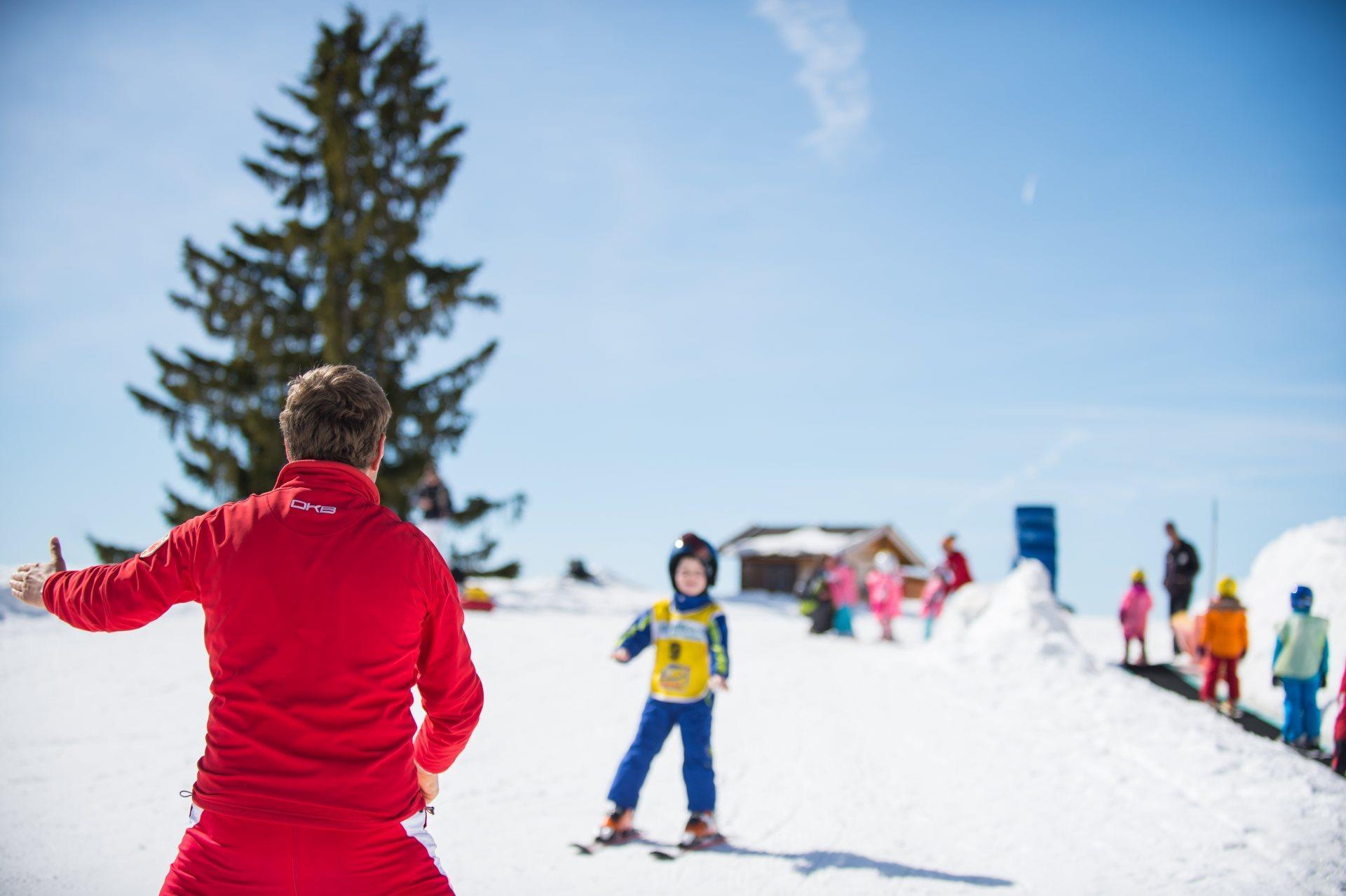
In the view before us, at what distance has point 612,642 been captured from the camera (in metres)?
12.4

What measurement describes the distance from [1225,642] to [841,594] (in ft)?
30.6

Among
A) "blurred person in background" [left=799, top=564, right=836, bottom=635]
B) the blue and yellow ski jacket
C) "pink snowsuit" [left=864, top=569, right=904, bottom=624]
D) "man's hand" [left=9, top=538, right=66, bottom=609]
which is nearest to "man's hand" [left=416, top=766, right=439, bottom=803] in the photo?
"man's hand" [left=9, top=538, right=66, bottom=609]

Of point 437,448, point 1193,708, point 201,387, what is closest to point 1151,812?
point 1193,708

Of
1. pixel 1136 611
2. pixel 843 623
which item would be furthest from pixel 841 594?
pixel 1136 611

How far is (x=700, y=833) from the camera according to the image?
5211 millimetres

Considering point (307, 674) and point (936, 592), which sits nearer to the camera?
point (307, 674)

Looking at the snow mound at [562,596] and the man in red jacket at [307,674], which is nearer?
the man in red jacket at [307,674]

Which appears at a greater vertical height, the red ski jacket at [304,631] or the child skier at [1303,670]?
the red ski jacket at [304,631]

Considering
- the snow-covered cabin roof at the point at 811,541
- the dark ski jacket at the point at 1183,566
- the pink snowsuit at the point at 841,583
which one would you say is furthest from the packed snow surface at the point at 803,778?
the snow-covered cabin roof at the point at 811,541

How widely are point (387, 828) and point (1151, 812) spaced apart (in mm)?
6024

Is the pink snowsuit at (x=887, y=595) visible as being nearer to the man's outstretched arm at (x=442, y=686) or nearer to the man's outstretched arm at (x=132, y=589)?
the man's outstretched arm at (x=442, y=686)

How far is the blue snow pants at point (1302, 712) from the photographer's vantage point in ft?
29.4

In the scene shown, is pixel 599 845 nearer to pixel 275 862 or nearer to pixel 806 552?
pixel 275 862

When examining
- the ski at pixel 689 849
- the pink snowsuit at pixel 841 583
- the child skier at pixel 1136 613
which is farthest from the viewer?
the pink snowsuit at pixel 841 583
